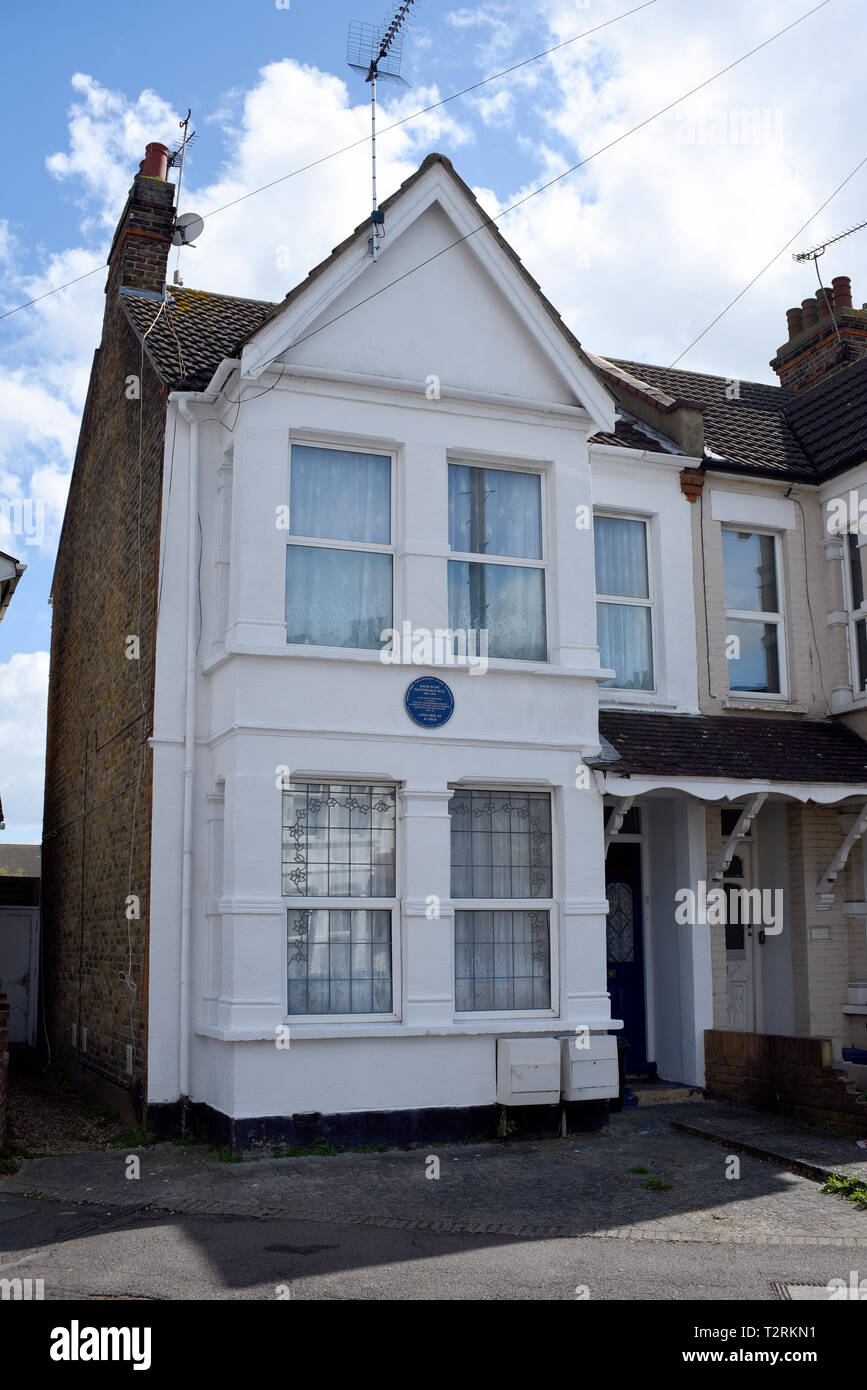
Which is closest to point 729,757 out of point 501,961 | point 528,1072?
point 501,961

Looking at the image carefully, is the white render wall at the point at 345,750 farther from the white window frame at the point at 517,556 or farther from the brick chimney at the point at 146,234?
the brick chimney at the point at 146,234

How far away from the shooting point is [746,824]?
12.0 meters

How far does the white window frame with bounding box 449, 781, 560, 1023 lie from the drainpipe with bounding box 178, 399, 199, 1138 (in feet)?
7.12

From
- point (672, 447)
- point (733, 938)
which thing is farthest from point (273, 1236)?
point (672, 447)

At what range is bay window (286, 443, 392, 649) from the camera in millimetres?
10227


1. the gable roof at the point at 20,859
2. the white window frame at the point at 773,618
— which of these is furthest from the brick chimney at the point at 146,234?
the gable roof at the point at 20,859

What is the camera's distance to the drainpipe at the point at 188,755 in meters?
10.0

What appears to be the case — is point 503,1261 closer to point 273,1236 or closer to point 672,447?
point 273,1236

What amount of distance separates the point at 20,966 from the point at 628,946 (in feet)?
31.7

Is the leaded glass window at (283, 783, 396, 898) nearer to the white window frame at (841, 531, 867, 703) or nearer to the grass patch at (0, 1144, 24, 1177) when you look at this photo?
the grass patch at (0, 1144, 24, 1177)

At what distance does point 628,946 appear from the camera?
12.8 meters

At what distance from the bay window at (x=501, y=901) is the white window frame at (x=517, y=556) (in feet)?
4.17

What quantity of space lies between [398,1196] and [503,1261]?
5.18 feet

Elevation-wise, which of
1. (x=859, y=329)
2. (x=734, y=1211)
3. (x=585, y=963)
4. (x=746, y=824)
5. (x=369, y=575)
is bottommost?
(x=734, y=1211)
